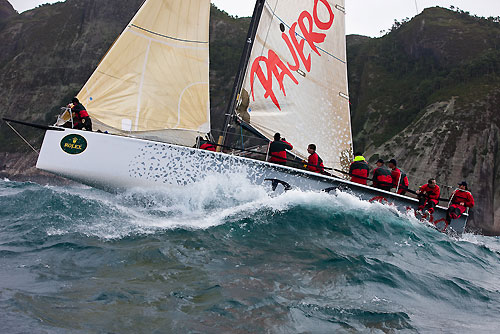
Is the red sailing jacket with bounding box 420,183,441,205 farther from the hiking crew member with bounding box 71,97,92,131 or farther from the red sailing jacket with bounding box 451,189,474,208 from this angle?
the hiking crew member with bounding box 71,97,92,131

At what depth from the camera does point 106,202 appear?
7.27 meters

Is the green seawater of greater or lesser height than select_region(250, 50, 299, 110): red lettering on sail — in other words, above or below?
below

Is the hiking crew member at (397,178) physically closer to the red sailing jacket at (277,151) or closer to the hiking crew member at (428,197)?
the hiking crew member at (428,197)

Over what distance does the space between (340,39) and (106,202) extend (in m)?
7.18

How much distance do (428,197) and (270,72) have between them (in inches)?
171

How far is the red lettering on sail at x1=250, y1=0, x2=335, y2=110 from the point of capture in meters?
9.72

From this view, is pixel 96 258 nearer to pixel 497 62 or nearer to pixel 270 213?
pixel 270 213

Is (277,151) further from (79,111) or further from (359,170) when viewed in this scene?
(79,111)

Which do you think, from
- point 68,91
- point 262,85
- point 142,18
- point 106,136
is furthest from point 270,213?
point 68,91

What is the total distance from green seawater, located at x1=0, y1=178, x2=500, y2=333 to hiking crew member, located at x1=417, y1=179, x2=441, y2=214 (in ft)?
2.66

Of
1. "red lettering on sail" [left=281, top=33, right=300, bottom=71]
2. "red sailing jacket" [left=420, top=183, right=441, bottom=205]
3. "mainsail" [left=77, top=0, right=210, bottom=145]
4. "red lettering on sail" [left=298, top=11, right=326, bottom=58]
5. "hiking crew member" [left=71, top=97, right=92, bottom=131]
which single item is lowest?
"hiking crew member" [left=71, top=97, right=92, bottom=131]

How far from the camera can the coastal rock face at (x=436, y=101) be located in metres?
28.8

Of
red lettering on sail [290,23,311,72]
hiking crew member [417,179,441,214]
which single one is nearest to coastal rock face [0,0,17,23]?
red lettering on sail [290,23,311,72]

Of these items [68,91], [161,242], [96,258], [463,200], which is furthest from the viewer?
[68,91]
